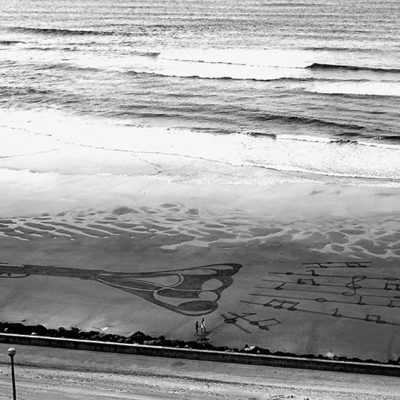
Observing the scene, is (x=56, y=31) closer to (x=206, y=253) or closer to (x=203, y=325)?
(x=206, y=253)

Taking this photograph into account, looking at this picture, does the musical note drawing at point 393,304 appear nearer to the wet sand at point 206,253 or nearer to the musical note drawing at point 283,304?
the wet sand at point 206,253

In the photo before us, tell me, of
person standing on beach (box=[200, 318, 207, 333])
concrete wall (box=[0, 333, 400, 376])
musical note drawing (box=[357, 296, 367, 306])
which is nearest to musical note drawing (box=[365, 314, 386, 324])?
musical note drawing (box=[357, 296, 367, 306])

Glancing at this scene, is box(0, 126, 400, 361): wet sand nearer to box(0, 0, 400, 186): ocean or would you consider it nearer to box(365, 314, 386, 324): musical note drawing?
box(365, 314, 386, 324): musical note drawing

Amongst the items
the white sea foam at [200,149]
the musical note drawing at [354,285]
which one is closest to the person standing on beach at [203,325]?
the musical note drawing at [354,285]

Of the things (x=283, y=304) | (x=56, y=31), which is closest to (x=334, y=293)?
(x=283, y=304)

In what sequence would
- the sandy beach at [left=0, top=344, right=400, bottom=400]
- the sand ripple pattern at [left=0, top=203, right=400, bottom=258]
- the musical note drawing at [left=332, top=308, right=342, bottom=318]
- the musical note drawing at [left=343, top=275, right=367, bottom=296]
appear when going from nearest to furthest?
1. the sandy beach at [left=0, top=344, right=400, bottom=400]
2. the musical note drawing at [left=332, top=308, right=342, bottom=318]
3. the musical note drawing at [left=343, top=275, right=367, bottom=296]
4. the sand ripple pattern at [left=0, top=203, right=400, bottom=258]
